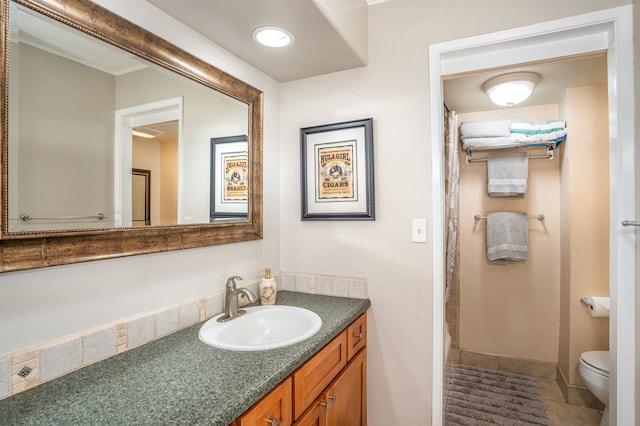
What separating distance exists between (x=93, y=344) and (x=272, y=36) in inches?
53.5

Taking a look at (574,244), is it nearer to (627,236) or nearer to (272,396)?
(627,236)

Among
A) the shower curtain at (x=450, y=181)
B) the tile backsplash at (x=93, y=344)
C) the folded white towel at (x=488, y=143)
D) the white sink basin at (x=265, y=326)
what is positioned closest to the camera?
the tile backsplash at (x=93, y=344)

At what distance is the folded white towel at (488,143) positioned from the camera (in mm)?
2542

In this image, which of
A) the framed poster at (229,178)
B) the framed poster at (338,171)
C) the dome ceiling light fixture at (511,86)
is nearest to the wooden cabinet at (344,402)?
the framed poster at (338,171)

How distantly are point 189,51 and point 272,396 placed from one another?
134 cm

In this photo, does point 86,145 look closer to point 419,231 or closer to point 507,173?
point 419,231

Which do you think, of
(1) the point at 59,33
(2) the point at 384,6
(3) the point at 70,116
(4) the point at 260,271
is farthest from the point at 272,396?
(2) the point at 384,6

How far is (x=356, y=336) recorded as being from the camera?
165 centimetres

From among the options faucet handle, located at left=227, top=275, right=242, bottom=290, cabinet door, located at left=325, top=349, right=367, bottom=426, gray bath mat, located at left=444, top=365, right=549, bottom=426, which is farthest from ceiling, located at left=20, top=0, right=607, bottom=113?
gray bath mat, located at left=444, top=365, right=549, bottom=426

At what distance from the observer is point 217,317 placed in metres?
1.46

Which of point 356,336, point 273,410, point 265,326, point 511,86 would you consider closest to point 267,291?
point 265,326

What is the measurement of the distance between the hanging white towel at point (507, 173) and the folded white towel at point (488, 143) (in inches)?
5.0

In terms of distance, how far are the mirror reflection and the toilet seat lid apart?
7.64 feet

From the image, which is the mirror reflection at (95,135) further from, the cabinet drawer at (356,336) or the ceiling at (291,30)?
the cabinet drawer at (356,336)
